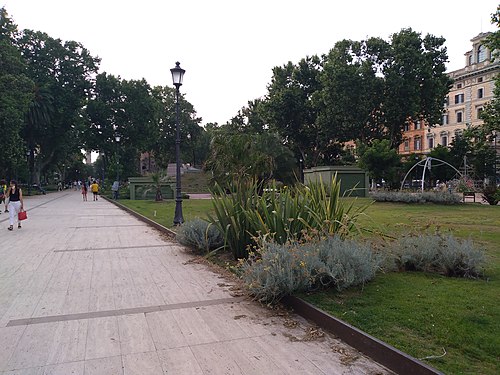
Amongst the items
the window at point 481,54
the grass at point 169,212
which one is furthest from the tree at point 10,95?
the window at point 481,54

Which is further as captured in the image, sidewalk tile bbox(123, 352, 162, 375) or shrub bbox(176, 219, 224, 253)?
shrub bbox(176, 219, 224, 253)

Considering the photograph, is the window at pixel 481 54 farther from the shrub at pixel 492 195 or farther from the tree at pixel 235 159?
the tree at pixel 235 159

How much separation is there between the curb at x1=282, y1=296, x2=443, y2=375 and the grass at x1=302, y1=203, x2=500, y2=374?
0.43 feet

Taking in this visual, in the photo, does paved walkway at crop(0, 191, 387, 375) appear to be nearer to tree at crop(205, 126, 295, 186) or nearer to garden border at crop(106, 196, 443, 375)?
garden border at crop(106, 196, 443, 375)

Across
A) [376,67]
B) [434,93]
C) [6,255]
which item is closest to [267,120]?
[376,67]

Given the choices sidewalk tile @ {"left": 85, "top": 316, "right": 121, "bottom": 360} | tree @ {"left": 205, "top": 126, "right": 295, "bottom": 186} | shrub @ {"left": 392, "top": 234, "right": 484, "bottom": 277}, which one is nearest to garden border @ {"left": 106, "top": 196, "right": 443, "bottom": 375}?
sidewalk tile @ {"left": 85, "top": 316, "right": 121, "bottom": 360}

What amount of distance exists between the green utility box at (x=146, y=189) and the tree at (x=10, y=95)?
33.5 ft

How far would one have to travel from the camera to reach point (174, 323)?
4.58m

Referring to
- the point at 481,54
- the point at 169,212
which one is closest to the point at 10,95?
the point at 169,212

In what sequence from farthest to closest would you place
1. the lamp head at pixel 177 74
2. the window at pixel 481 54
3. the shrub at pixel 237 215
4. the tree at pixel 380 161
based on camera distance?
1. the window at pixel 481 54
2. the tree at pixel 380 161
3. the lamp head at pixel 177 74
4. the shrub at pixel 237 215

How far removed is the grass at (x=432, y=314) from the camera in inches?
135

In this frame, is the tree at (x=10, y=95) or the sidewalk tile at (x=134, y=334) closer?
the sidewalk tile at (x=134, y=334)

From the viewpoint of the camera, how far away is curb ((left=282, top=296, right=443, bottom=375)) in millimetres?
3238

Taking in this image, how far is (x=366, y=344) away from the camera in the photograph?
3.75 meters
